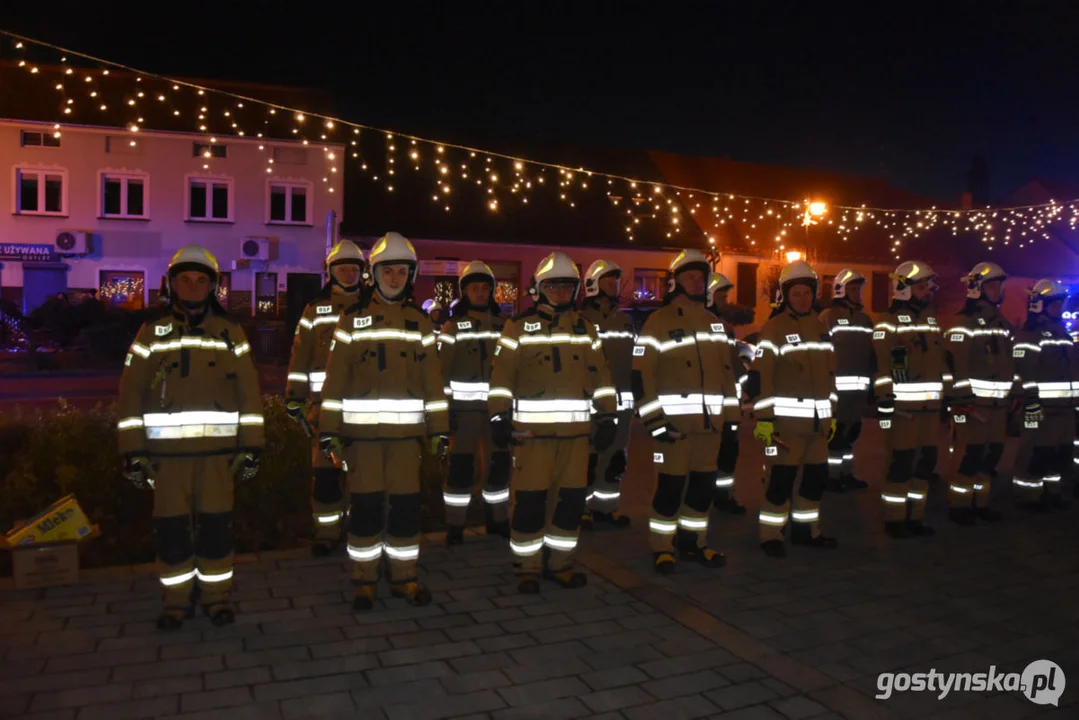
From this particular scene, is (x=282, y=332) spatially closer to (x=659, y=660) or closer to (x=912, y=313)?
(x=912, y=313)

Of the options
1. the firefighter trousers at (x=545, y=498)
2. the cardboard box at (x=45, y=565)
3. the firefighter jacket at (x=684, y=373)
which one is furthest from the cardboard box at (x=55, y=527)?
the firefighter jacket at (x=684, y=373)

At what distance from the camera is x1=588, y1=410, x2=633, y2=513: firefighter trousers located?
25.2 ft

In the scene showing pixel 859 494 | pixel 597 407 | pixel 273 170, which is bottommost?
pixel 859 494

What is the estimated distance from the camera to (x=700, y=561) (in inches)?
258

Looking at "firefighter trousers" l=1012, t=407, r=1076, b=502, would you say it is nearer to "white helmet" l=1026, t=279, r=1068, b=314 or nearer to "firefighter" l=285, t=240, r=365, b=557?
"white helmet" l=1026, t=279, r=1068, b=314

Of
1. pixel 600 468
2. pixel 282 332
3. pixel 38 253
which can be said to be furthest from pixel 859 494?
pixel 38 253

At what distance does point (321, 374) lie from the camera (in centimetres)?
683

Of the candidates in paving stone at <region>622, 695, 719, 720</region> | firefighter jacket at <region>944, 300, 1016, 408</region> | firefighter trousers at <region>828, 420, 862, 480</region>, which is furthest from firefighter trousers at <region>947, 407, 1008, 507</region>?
paving stone at <region>622, 695, 719, 720</region>

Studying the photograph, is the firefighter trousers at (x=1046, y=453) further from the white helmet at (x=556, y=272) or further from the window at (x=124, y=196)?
the window at (x=124, y=196)

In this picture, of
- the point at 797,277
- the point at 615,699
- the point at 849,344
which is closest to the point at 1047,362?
the point at 849,344

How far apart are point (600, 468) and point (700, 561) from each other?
1.48 meters

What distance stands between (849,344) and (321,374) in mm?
5758

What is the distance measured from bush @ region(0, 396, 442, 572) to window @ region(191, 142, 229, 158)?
25.7 meters

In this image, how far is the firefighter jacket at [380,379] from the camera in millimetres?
5391
